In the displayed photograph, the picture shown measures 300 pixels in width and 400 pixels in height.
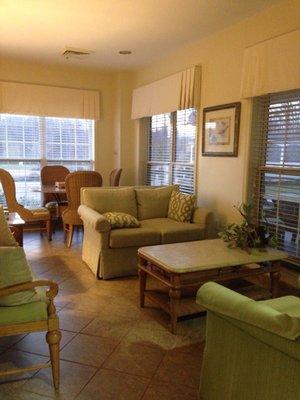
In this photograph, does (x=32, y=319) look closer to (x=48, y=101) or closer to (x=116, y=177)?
(x=116, y=177)

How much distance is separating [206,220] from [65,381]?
92.7 inches

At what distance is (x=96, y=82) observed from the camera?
6.08 meters

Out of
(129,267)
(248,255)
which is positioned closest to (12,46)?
(129,267)

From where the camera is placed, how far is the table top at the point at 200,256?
2516mm

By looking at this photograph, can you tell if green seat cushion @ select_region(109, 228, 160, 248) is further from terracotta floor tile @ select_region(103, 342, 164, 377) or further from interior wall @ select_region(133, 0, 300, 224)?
terracotta floor tile @ select_region(103, 342, 164, 377)

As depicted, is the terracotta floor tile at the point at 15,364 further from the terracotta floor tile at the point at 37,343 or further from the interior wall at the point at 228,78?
the interior wall at the point at 228,78

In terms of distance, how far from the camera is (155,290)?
10.0 ft

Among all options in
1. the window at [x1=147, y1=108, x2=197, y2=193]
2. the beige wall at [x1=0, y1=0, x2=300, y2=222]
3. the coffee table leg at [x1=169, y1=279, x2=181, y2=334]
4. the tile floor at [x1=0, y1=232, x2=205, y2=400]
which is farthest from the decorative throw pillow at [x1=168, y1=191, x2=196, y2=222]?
the coffee table leg at [x1=169, y1=279, x2=181, y2=334]

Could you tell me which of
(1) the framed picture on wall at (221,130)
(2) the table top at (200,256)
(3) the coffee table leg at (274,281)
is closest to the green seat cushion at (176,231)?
(2) the table top at (200,256)

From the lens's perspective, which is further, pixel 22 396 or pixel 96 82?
pixel 96 82

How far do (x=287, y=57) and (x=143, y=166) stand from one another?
3.33 metres

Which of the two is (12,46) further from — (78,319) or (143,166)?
(78,319)

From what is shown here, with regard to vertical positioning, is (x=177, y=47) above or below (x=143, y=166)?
above

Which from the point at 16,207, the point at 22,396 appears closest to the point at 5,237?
the point at 22,396
